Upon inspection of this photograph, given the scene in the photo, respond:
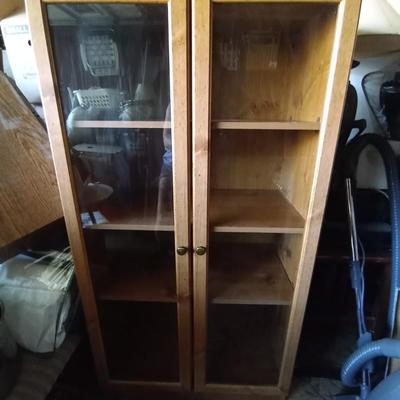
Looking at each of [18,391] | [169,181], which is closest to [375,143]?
[169,181]

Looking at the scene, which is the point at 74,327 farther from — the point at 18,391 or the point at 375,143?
the point at 375,143

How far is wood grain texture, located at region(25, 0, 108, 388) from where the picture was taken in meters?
0.66

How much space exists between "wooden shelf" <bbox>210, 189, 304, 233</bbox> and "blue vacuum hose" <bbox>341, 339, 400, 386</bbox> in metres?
0.49

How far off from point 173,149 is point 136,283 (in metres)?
0.58

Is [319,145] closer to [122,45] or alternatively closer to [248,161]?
[248,161]

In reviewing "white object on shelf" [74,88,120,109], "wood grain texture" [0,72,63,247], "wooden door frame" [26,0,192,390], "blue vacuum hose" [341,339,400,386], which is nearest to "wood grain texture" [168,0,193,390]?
"wooden door frame" [26,0,192,390]

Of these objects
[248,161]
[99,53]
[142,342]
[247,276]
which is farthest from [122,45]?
[142,342]

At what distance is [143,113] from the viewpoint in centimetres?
81

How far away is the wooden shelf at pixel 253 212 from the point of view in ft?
2.88

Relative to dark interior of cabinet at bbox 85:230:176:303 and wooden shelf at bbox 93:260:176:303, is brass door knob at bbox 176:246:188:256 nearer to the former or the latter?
dark interior of cabinet at bbox 85:230:176:303

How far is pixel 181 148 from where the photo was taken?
2.46 ft

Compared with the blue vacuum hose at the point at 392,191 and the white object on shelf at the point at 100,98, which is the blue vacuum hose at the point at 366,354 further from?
the white object on shelf at the point at 100,98

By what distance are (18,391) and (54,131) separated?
2.71 ft

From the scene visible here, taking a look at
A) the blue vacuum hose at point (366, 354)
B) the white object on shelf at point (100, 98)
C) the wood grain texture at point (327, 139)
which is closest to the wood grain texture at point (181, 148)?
the white object on shelf at point (100, 98)
